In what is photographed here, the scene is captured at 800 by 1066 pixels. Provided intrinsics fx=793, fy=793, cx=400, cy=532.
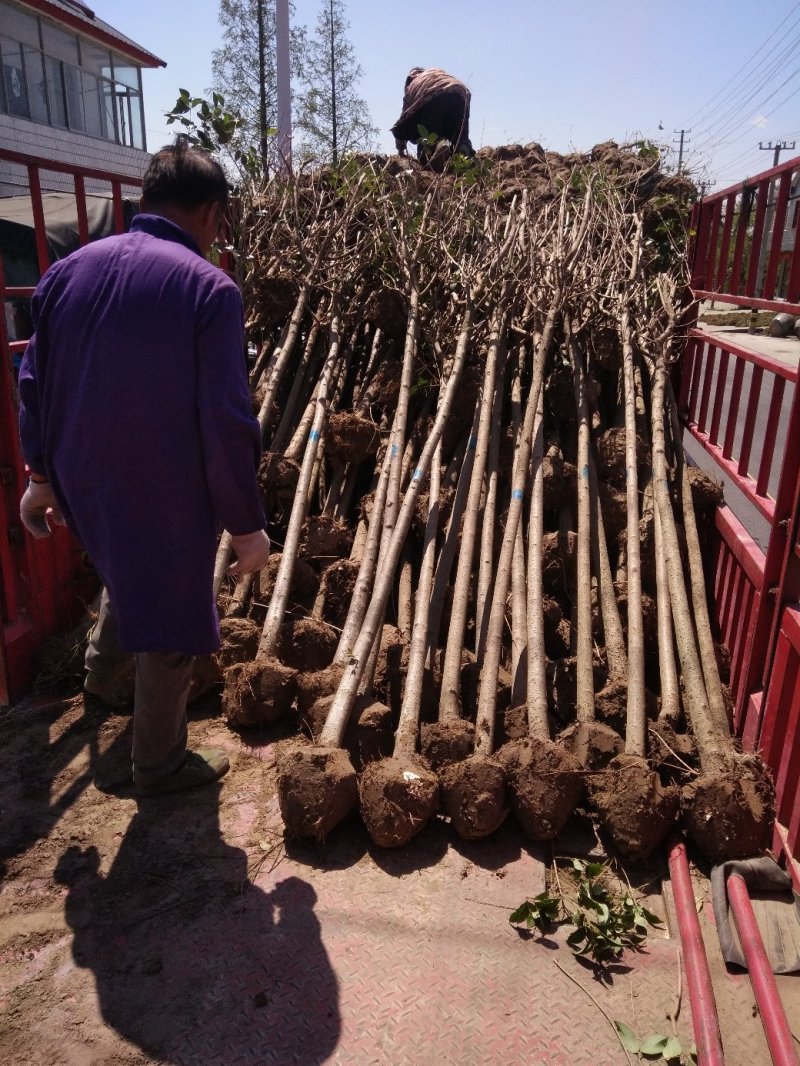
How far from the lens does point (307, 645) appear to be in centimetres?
354

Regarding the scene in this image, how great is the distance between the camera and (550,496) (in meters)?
4.09

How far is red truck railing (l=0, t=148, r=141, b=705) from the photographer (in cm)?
346

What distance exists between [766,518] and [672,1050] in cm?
181

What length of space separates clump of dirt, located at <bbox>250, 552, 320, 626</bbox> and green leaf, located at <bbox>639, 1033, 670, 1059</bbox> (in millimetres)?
2265

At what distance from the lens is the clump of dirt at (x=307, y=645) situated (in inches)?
139

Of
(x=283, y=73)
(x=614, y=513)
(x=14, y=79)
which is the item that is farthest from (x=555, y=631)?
(x=14, y=79)

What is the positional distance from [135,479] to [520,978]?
181 cm

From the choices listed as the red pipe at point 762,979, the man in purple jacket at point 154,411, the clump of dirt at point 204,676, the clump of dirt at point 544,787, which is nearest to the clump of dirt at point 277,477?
the clump of dirt at point 204,676

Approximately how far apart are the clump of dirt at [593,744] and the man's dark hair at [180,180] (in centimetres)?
224

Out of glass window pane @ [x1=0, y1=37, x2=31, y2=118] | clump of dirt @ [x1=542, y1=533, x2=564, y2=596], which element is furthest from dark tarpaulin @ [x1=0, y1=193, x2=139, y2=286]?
glass window pane @ [x1=0, y1=37, x2=31, y2=118]

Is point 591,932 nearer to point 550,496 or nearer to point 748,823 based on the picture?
point 748,823

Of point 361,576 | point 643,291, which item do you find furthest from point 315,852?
point 643,291

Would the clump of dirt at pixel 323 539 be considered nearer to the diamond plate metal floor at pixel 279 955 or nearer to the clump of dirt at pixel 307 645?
the clump of dirt at pixel 307 645

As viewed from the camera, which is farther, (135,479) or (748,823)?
(748,823)
